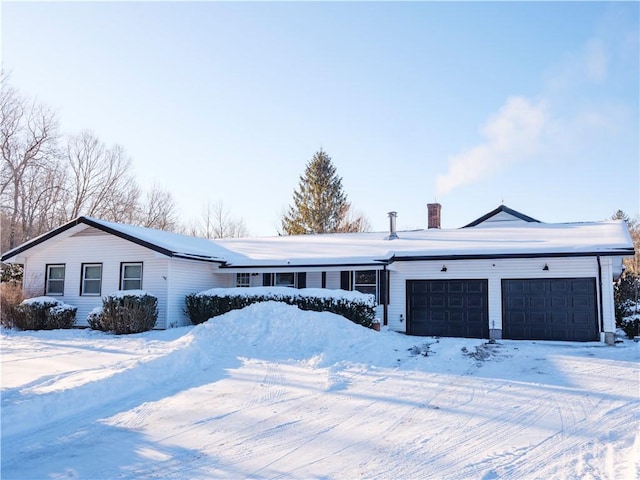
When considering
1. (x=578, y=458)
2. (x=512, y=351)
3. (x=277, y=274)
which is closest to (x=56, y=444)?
(x=578, y=458)

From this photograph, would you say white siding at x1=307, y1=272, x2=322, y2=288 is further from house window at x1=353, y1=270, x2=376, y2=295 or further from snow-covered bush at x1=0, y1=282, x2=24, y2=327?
snow-covered bush at x1=0, y1=282, x2=24, y2=327

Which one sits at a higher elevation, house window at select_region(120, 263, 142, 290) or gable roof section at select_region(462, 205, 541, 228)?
gable roof section at select_region(462, 205, 541, 228)

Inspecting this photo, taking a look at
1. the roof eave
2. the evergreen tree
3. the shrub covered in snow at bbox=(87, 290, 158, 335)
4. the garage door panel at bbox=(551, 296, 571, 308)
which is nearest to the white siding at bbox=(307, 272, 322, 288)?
the roof eave

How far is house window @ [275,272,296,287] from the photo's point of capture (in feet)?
63.1

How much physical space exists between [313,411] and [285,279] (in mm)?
12421

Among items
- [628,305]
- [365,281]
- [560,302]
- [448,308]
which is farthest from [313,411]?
[628,305]

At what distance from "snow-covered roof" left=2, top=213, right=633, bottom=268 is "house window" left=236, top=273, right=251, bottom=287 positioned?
0.79 metres

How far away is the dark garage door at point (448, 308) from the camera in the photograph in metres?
16.6

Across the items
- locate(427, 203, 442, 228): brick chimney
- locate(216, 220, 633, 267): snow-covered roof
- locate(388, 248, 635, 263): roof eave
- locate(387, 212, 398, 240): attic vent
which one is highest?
locate(427, 203, 442, 228): brick chimney

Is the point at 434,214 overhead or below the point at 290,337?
overhead

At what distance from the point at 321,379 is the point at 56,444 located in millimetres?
4838

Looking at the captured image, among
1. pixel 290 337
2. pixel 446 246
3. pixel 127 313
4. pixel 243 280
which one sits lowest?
pixel 290 337

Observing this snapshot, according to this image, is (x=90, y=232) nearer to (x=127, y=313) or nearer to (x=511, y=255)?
(x=127, y=313)

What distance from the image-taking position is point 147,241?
1720 centimetres
